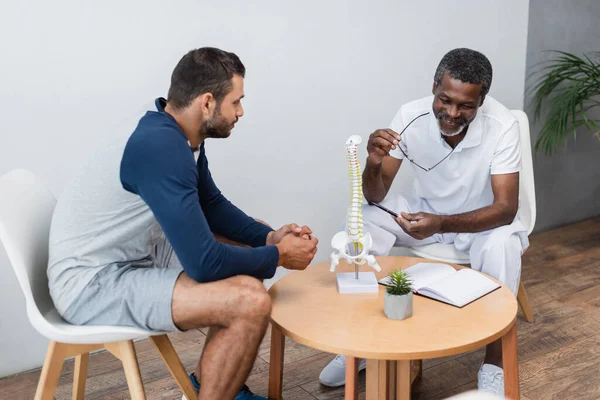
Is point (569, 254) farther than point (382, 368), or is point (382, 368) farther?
point (569, 254)

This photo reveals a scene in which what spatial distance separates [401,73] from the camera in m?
3.22

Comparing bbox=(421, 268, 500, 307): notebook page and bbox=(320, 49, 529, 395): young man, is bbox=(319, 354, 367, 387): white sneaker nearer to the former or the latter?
bbox=(320, 49, 529, 395): young man

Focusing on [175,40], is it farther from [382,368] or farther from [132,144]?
[382,368]

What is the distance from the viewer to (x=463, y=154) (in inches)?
102

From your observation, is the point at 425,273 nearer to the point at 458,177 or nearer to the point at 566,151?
the point at 458,177

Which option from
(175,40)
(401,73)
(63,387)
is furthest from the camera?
(401,73)

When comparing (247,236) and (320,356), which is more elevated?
(247,236)

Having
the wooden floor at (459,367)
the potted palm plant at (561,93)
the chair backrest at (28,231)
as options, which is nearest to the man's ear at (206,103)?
the chair backrest at (28,231)

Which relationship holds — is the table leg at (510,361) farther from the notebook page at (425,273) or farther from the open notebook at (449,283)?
the notebook page at (425,273)

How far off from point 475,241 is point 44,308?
1.45m

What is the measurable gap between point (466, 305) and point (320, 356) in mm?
857

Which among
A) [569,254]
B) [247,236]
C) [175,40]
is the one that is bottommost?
[569,254]

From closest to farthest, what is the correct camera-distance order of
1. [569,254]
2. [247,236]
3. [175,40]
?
[247,236] → [175,40] → [569,254]

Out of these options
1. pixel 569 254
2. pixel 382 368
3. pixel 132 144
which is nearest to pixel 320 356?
pixel 382 368
